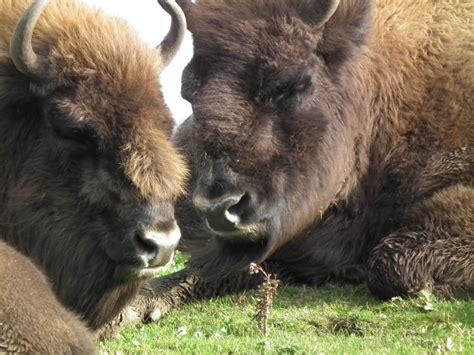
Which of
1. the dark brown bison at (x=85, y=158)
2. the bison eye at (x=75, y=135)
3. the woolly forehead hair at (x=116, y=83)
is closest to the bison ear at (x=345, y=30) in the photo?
the woolly forehead hair at (x=116, y=83)

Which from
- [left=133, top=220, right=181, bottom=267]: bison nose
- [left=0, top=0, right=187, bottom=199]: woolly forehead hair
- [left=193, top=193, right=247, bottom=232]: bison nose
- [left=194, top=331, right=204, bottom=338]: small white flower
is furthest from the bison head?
[left=133, top=220, right=181, bottom=267]: bison nose

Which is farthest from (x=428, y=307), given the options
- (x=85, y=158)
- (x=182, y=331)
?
(x=85, y=158)

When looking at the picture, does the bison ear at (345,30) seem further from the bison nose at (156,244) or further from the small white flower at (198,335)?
the bison nose at (156,244)

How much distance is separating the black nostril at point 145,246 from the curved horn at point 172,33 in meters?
1.40

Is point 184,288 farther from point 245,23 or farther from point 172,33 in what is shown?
point 172,33

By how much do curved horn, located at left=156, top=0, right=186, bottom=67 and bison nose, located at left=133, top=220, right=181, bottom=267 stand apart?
4.56 ft

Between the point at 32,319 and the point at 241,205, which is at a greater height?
the point at 32,319

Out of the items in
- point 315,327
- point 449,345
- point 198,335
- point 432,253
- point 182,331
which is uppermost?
point 449,345

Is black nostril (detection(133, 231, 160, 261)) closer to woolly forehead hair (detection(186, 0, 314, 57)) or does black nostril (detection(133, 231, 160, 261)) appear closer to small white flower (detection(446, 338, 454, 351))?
small white flower (detection(446, 338, 454, 351))

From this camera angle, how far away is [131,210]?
6570 millimetres

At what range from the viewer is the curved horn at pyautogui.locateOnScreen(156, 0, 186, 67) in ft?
24.8

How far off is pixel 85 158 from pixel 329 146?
9.31 feet

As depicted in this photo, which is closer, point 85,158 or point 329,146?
point 85,158

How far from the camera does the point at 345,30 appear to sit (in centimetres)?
951
